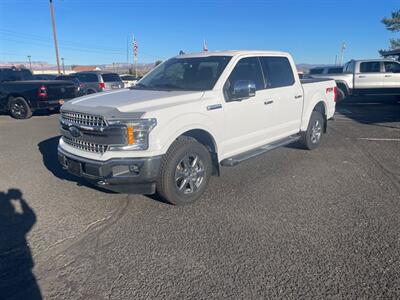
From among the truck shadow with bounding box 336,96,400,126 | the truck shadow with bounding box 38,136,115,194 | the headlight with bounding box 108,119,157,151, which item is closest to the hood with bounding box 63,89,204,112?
the headlight with bounding box 108,119,157,151

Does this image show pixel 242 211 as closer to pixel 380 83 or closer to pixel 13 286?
pixel 13 286

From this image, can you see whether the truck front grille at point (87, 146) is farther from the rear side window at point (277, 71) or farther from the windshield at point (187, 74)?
the rear side window at point (277, 71)

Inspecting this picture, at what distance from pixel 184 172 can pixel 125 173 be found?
31.0 inches

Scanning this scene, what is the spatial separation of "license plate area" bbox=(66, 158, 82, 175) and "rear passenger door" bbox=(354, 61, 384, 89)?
13.9 meters

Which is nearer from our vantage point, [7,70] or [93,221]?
[93,221]

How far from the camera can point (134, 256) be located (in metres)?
3.00

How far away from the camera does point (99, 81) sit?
16094 mm

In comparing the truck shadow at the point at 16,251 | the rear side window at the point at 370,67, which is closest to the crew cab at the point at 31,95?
the truck shadow at the point at 16,251

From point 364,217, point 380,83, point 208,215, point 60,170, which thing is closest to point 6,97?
point 60,170

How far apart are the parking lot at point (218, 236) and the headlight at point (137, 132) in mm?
876

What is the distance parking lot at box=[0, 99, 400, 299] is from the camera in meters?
2.58

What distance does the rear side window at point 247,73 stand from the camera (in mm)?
4598

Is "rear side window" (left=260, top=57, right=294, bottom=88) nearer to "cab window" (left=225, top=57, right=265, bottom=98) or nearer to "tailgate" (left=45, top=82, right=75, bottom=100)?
"cab window" (left=225, top=57, right=265, bottom=98)

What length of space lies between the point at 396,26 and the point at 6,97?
3681cm
